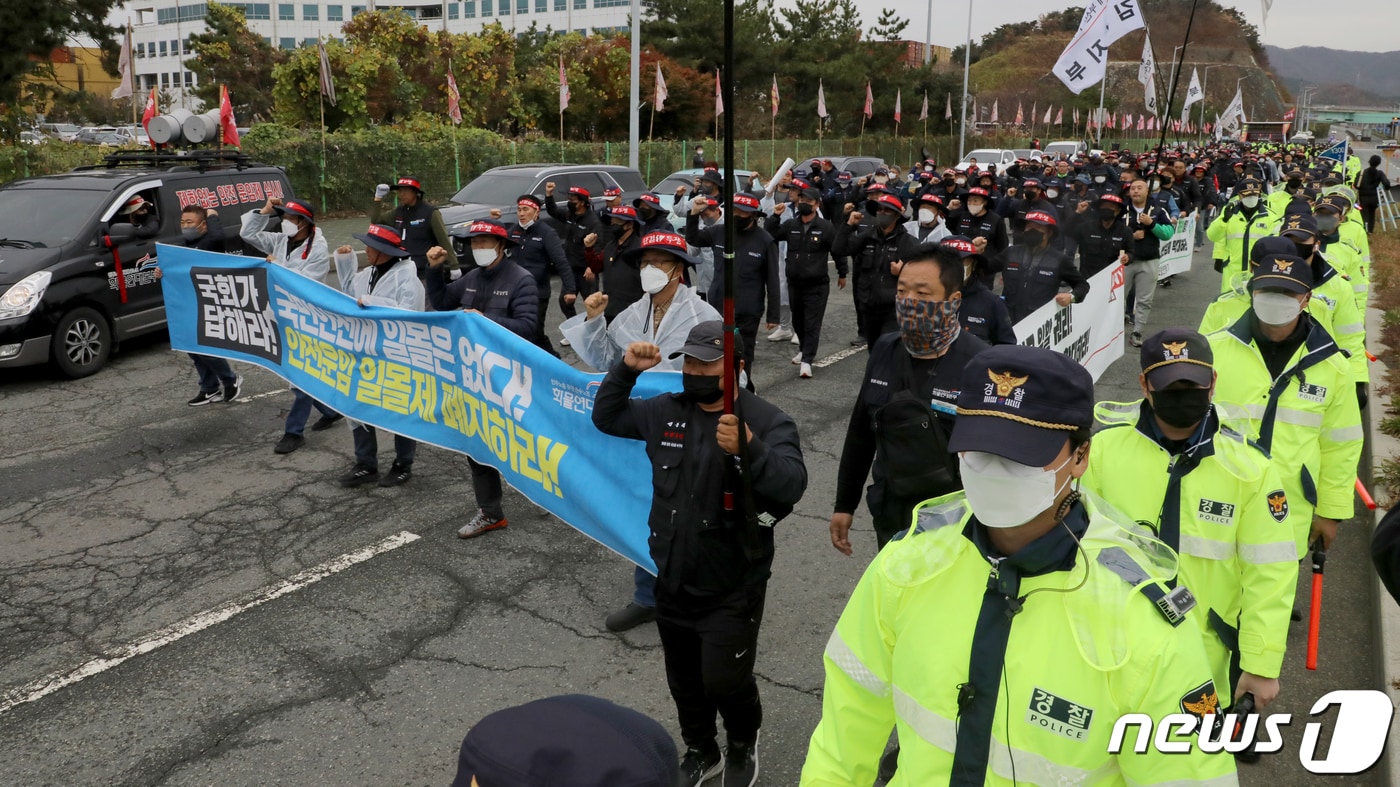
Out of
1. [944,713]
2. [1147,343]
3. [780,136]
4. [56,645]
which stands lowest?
[56,645]

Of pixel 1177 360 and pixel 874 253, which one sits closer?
pixel 1177 360

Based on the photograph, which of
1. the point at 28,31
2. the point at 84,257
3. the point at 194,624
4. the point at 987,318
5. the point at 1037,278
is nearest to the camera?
the point at 194,624

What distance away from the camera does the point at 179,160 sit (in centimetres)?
1221

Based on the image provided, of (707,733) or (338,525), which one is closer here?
(707,733)

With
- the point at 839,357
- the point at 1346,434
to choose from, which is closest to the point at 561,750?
the point at 1346,434

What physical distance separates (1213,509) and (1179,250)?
595 inches

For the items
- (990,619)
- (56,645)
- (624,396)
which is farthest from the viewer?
(56,645)

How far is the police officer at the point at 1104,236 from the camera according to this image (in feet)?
38.2

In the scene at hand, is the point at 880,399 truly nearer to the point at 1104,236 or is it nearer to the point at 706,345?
the point at 706,345

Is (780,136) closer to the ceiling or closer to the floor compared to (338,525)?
closer to the ceiling

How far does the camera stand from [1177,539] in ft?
10.4

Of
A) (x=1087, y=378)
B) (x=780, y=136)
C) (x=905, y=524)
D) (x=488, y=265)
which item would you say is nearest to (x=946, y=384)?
(x=905, y=524)

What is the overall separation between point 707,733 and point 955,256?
2.14 meters

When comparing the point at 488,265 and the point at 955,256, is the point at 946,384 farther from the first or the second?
the point at 488,265
